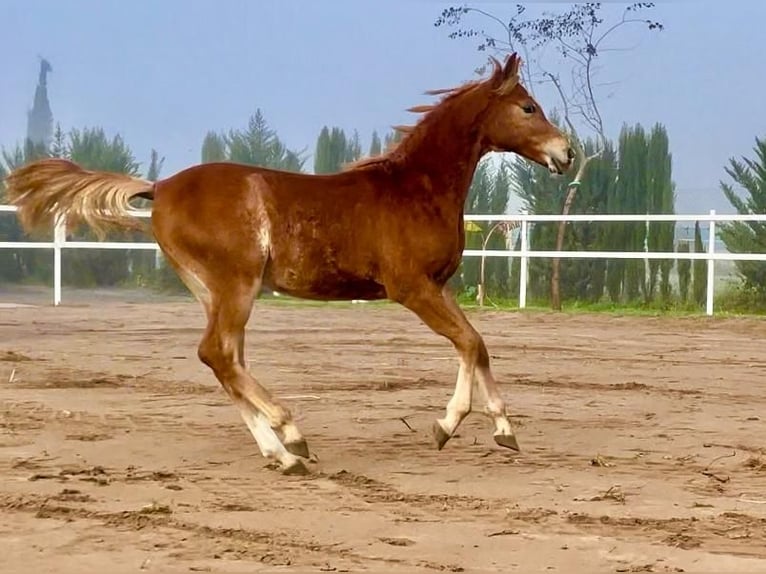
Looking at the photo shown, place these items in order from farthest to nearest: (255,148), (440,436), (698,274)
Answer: (255,148) → (698,274) → (440,436)

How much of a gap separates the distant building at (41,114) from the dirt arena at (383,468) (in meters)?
19.3

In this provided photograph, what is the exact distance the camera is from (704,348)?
45.4 ft

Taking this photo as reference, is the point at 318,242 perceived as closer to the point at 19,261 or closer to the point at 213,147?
the point at 19,261

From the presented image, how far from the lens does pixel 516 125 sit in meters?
7.29

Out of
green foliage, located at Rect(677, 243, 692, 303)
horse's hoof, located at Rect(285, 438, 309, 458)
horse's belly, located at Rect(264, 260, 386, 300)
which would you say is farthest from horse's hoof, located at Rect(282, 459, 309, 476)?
green foliage, located at Rect(677, 243, 692, 303)

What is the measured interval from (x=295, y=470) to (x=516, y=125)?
241cm

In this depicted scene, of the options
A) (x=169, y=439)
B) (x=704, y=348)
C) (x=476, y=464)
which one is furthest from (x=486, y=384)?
(x=704, y=348)

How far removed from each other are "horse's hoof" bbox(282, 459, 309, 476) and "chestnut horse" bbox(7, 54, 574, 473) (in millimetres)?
113

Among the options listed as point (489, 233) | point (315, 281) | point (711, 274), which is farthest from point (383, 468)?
point (489, 233)

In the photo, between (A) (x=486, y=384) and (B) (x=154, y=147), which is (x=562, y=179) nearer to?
(B) (x=154, y=147)

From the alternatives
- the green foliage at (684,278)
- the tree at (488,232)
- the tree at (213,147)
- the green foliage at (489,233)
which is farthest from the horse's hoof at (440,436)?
the tree at (213,147)

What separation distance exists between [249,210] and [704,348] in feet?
27.2

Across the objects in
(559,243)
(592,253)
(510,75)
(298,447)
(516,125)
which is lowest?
(298,447)

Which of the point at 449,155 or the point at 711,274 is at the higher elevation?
the point at 449,155
